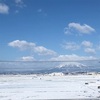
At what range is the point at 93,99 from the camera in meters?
27.5

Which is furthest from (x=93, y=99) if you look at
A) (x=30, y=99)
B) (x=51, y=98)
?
(x=30, y=99)

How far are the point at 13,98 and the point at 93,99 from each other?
27.5 ft

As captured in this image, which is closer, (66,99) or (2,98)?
(66,99)

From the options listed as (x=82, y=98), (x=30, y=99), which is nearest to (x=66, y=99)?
(x=82, y=98)

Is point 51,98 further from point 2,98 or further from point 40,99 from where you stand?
point 2,98

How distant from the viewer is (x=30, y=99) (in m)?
28.6

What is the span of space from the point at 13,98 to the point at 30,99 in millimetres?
2098

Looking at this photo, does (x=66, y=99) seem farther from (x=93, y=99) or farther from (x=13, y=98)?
(x=13, y=98)

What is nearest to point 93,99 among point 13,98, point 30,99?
point 30,99

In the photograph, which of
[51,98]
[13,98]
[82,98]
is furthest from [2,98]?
[82,98]

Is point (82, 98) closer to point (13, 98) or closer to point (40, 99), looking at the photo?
point (40, 99)

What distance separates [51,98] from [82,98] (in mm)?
3184

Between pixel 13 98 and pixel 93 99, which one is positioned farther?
pixel 13 98

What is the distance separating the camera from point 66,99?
27719mm
